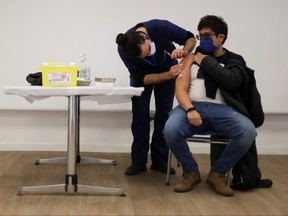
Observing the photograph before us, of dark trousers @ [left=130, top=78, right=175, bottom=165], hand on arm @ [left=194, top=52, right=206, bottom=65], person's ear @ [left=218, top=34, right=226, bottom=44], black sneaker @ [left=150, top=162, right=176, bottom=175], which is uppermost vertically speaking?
person's ear @ [left=218, top=34, right=226, bottom=44]

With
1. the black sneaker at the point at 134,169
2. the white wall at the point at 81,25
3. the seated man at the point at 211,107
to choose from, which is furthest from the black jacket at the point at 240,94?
the white wall at the point at 81,25

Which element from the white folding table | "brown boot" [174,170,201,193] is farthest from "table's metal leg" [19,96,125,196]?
"brown boot" [174,170,201,193]

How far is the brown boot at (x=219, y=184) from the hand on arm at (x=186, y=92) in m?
0.32

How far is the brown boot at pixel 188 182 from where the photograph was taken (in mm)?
2406

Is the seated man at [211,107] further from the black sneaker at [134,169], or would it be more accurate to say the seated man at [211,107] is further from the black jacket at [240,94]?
the black sneaker at [134,169]

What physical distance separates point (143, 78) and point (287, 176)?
3.96 ft

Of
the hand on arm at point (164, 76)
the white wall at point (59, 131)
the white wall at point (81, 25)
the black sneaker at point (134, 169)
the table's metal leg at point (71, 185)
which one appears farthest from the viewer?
the white wall at point (59, 131)

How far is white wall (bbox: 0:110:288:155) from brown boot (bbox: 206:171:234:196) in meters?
1.31

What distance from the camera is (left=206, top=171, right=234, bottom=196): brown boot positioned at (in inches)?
92.8

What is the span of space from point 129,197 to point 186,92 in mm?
688

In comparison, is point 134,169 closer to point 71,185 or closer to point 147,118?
point 147,118

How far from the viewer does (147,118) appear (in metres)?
2.88

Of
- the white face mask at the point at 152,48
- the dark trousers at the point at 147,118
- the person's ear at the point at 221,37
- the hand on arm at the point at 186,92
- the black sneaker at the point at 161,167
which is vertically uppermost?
the person's ear at the point at 221,37

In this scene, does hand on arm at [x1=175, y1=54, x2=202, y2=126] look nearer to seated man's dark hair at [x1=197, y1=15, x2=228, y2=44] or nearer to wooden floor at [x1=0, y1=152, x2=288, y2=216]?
seated man's dark hair at [x1=197, y1=15, x2=228, y2=44]
